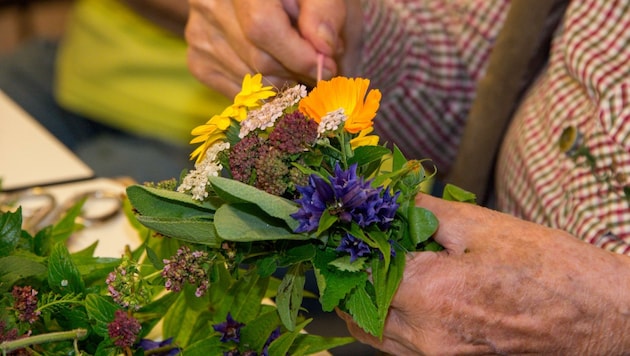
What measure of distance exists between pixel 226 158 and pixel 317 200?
0.23ft

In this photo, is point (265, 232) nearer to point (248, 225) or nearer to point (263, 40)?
point (248, 225)

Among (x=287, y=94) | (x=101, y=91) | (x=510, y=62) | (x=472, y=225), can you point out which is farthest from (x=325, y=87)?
(x=101, y=91)

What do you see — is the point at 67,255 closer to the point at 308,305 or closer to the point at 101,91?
the point at 308,305

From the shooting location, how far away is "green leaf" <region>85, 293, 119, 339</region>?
560mm

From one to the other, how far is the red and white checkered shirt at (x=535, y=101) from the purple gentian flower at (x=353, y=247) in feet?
0.72

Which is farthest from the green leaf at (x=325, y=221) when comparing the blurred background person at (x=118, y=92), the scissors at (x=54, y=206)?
the blurred background person at (x=118, y=92)

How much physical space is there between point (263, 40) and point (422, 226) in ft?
1.05

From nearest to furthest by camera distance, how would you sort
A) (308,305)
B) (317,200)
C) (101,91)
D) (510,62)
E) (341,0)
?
(317,200) < (308,305) < (341,0) < (510,62) < (101,91)

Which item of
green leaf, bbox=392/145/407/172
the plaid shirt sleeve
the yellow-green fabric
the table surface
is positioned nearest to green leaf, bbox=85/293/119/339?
green leaf, bbox=392/145/407/172

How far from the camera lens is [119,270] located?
0.56 meters

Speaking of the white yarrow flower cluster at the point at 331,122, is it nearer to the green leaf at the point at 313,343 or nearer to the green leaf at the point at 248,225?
the green leaf at the point at 248,225

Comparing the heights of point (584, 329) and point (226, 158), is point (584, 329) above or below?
below

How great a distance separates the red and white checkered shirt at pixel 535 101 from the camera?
82 cm

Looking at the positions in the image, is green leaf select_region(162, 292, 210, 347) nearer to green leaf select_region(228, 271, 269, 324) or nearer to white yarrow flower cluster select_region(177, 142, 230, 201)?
green leaf select_region(228, 271, 269, 324)
